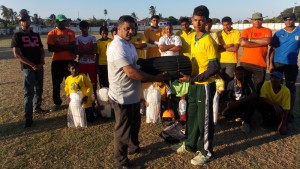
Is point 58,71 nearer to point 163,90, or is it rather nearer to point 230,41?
point 163,90

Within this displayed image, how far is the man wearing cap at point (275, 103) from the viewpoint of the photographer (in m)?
4.91

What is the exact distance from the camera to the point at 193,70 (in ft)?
12.3

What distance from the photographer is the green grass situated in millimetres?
3949

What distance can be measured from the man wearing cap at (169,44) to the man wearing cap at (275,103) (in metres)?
1.86

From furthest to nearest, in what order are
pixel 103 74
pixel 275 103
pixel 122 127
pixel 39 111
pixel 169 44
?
pixel 103 74 < pixel 39 111 < pixel 169 44 < pixel 275 103 < pixel 122 127

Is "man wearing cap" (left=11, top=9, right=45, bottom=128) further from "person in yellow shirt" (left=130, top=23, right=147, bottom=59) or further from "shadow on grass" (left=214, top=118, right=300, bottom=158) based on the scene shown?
"shadow on grass" (left=214, top=118, right=300, bottom=158)

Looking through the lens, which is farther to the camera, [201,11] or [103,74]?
[103,74]

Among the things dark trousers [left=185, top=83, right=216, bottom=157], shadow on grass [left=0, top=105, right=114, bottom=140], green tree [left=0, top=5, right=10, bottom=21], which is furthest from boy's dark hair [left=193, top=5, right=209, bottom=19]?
green tree [left=0, top=5, right=10, bottom=21]

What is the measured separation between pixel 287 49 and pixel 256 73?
735 millimetres

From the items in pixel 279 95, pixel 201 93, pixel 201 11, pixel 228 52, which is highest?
pixel 201 11

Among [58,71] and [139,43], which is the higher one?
[139,43]

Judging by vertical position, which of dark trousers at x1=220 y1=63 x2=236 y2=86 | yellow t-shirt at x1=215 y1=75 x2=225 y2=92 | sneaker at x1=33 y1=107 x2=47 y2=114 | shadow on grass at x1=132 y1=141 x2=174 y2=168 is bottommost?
shadow on grass at x1=132 y1=141 x2=174 y2=168

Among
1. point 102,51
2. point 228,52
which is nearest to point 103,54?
point 102,51

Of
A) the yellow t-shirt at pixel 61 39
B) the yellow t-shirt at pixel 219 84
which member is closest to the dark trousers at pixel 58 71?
the yellow t-shirt at pixel 61 39
